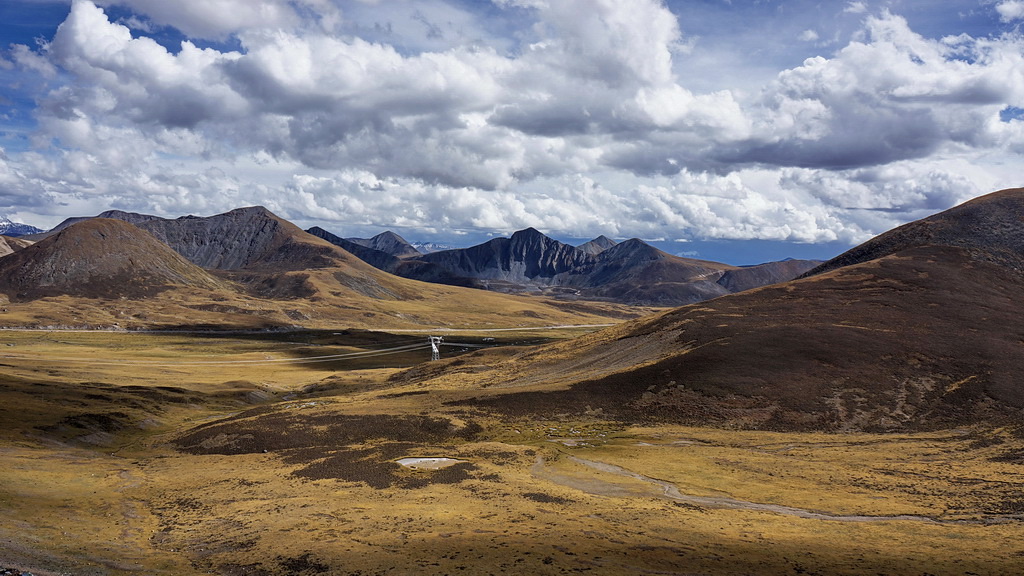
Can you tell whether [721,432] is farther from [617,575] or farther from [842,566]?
[617,575]

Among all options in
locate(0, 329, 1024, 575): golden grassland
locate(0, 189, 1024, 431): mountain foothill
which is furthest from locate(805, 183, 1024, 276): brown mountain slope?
locate(0, 329, 1024, 575): golden grassland

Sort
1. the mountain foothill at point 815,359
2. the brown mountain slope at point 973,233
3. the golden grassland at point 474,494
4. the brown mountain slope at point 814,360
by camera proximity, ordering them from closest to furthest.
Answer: the golden grassland at point 474,494 → the brown mountain slope at point 814,360 → the mountain foothill at point 815,359 → the brown mountain slope at point 973,233

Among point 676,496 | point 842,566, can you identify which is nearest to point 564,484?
point 676,496

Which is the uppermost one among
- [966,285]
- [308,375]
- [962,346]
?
[966,285]

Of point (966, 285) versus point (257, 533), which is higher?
point (966, 285)

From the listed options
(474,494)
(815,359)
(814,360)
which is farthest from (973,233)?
(474,494)

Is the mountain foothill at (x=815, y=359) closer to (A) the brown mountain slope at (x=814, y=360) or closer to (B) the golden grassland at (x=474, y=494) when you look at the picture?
(A) the brown mountain slope at (x=814, y=360)

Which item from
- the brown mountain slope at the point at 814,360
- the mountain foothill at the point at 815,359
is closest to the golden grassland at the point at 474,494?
the mountain foothill at the point at 815,359

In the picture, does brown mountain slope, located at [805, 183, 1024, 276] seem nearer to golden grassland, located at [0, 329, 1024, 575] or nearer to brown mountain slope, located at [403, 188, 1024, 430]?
brown mountain slope, located at [403, 188, 1024, 430]
